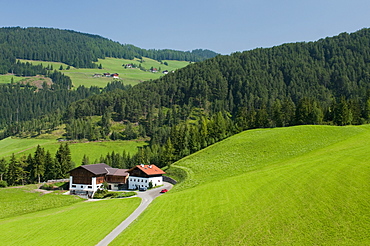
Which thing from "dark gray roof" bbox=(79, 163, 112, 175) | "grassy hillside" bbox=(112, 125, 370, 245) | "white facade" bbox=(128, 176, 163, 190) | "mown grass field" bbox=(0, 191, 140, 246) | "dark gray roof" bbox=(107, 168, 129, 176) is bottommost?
"white facade" bbox=(128, 176, 163, 190)

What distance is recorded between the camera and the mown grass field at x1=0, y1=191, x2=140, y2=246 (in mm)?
35969

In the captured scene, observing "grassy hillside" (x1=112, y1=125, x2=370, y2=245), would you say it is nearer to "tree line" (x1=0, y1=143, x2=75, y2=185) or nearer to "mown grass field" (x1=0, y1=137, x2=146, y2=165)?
"tree line" (x1=0, y1=143, x2=75, y2=185)

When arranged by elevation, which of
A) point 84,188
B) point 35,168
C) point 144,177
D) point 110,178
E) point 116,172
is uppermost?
point 35,168

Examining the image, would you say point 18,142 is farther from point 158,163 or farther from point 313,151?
point 313,151

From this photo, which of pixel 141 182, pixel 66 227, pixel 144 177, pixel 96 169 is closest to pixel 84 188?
pixel 96 169

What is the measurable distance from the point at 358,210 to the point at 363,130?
6616 centimetres

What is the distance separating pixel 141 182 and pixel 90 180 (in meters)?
16.1

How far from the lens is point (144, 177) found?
296ft

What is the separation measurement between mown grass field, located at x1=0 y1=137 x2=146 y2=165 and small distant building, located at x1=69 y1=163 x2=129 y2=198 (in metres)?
41.0

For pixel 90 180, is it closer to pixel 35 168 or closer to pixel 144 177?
pixel 144 177

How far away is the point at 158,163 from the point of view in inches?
4690

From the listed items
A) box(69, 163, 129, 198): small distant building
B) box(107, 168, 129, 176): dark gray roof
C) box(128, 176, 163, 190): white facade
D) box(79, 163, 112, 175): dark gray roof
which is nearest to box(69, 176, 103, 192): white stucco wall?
box(69, 163, 129, 198): small distant building

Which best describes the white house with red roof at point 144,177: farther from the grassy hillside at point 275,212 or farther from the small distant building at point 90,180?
the grassy hillside at point 275,212

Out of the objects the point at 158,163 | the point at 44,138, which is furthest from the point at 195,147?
the point at 44,138
